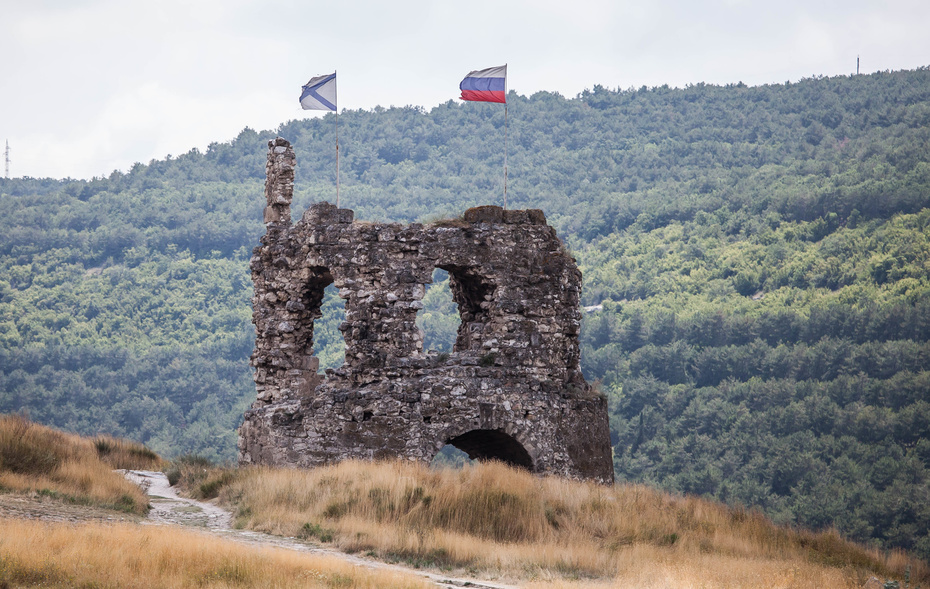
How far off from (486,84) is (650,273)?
39832 millimetres

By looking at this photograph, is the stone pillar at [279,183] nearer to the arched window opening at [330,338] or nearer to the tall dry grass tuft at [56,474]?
the tall dry grass tuft at [56,474]

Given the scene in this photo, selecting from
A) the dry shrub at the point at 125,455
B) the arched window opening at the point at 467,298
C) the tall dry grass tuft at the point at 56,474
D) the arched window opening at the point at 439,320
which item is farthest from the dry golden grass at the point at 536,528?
the arched window opening at the point at 439,320

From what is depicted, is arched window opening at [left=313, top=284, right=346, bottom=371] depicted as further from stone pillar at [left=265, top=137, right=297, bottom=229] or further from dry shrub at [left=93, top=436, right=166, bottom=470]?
stone pillar at [left=265, top=137, right=297, bottom=229]

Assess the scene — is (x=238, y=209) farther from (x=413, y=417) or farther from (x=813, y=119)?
(x=413, y=417)

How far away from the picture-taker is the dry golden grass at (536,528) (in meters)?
12.1

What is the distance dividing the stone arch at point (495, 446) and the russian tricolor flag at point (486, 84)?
19.6 feet

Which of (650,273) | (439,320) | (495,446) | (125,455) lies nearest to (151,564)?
(495,446)

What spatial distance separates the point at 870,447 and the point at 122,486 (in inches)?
1188

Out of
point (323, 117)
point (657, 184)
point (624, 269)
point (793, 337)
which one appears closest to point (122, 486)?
point (793, 337)

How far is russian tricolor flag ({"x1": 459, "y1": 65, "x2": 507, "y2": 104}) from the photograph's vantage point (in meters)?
19.9

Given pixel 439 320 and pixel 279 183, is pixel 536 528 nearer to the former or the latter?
pixel 279 183

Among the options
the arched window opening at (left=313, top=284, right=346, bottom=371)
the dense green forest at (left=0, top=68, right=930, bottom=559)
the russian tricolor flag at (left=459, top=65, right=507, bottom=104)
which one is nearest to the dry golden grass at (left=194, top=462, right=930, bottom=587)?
the dense green forest at (left=0, top=68, right=930, bottom=559)

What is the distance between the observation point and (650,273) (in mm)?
58656

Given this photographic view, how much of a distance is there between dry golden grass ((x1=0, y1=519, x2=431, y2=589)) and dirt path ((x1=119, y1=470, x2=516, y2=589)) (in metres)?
0.94
